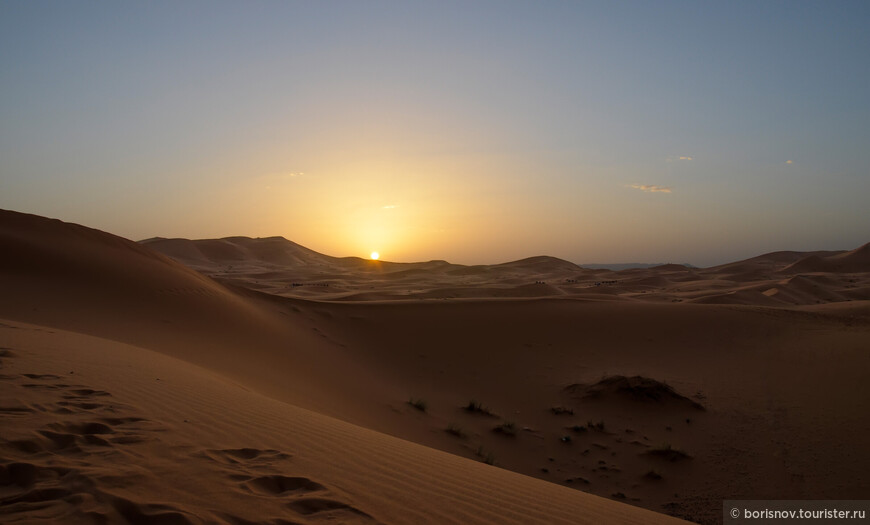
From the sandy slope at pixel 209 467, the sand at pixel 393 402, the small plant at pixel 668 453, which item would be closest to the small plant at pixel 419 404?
the sand at pixel 393 402

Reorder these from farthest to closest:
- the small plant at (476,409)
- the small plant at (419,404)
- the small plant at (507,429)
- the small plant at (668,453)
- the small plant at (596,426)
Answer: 1. the small plant at (476,409)
2. the small plant at (419,404)
3. the small plant at (596,426)
4. the small plant at (507,429)
5. the small plant at (668,453)

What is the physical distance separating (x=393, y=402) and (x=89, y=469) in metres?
7.02

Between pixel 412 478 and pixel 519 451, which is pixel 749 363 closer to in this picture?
pixel 519 451

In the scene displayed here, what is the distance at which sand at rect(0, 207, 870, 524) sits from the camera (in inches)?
139

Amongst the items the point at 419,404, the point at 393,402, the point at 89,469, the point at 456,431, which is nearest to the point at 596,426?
the point at 456,431

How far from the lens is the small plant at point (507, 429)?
9209mm

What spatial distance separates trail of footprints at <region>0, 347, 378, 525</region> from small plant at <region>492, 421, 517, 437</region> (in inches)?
228

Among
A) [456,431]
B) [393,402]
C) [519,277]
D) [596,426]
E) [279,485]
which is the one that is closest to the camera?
[279,485]

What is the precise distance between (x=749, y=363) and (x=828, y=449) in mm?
4543

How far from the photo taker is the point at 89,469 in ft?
10.8

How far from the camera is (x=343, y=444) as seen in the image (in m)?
4.80

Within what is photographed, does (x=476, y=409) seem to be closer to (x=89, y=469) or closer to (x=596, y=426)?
(x=596, y=426)

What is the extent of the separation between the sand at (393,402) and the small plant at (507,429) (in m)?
0.04

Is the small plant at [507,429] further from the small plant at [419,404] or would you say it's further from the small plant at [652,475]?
the small plant at [652,475]
